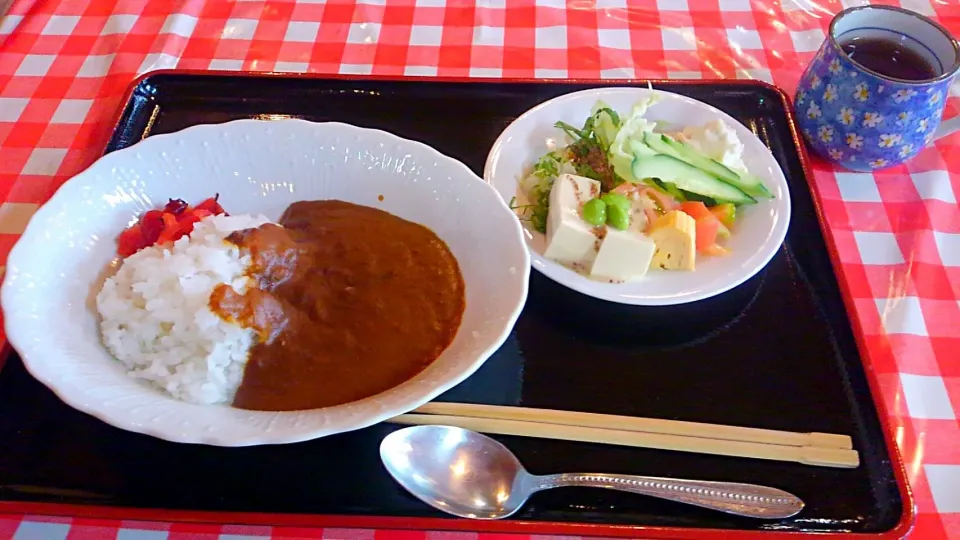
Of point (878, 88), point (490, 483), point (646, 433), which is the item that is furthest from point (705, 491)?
point (878, 88)

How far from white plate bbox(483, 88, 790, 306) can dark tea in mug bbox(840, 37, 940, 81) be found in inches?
16.6

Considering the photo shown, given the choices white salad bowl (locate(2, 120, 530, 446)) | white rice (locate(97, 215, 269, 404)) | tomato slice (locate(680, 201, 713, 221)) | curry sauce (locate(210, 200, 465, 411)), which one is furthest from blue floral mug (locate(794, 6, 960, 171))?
white rice (locate(97, 215, 269, 404))

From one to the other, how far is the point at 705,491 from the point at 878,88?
4.47 ft

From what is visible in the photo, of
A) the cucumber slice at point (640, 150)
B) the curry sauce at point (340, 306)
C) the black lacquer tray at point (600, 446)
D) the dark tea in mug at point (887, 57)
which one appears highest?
the dark tea in mug at point (887, 57)

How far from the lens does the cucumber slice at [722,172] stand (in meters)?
2.07

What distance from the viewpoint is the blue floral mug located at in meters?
2.08

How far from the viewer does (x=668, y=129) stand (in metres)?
2.31

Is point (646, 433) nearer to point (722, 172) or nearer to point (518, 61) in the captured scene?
point (722, 172)

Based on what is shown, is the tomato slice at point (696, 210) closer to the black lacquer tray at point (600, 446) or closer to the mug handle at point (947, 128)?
the black lacquer tray at point (600, 446)

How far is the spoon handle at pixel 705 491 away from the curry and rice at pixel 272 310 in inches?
17.1

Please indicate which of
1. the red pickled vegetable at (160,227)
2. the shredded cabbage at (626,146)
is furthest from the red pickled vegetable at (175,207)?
the shredded cabbage at (626,146)

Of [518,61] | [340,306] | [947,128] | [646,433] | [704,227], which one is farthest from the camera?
[518,61]

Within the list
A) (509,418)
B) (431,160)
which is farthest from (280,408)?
(431,160)

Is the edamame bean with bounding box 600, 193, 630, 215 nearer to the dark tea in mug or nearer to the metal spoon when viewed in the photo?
the metal spoon
